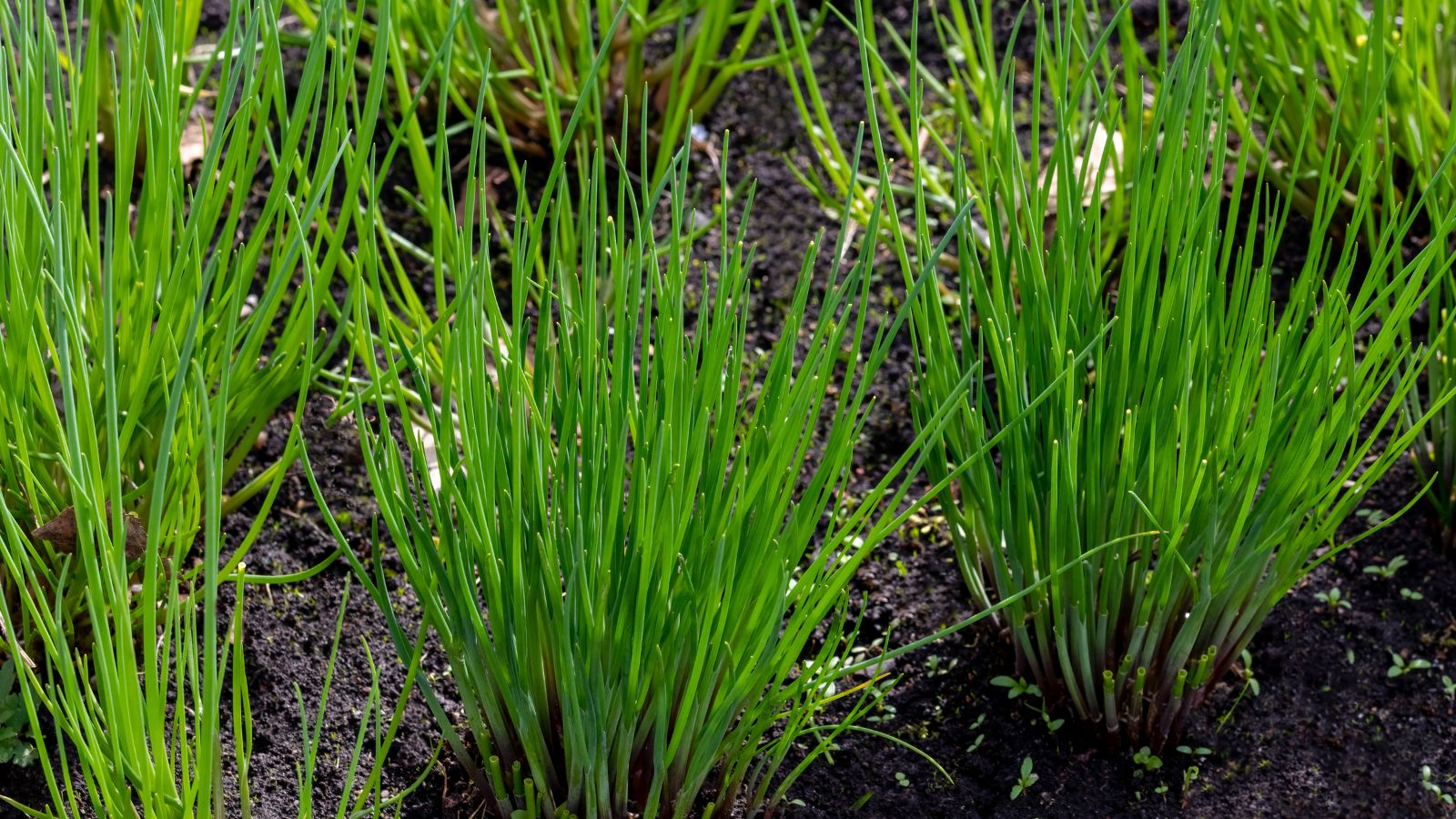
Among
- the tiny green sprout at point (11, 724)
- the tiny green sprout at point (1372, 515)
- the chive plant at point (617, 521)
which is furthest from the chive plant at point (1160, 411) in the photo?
the tiny green sprout at point (11, 724)

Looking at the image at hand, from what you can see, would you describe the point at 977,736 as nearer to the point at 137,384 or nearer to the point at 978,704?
the point at 978,704

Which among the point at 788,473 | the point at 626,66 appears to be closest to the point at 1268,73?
the point at 626,66

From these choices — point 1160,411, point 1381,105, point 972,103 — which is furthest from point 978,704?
point 972,103

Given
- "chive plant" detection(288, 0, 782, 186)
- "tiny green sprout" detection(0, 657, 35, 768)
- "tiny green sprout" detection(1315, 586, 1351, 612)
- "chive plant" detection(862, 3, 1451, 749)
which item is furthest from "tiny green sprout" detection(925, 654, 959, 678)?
"tiny green sprout" detection(0, 657, 35, 768)


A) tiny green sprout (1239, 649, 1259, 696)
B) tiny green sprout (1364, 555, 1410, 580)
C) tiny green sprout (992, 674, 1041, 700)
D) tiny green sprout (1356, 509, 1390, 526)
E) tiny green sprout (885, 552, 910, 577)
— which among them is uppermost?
tiny green sprout (1356, 509, 1390, 526)

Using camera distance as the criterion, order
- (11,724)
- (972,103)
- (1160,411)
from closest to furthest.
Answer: (1160,411) → (11,724) → (972,103)

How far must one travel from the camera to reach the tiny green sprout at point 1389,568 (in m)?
1.46

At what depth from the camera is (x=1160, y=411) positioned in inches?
43.3

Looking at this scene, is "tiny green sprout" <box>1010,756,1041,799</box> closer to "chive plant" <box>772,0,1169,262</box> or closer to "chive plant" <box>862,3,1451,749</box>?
"chive plant" <box>862,3,1451,749</box>

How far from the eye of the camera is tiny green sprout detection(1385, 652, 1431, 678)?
1.38 m

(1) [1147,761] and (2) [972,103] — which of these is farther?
(2) [972,103]

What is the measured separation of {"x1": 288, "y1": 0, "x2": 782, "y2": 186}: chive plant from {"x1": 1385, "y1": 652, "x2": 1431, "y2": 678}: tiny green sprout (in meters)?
0.94

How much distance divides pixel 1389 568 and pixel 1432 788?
0.26 m

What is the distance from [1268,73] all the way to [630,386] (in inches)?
40.2
